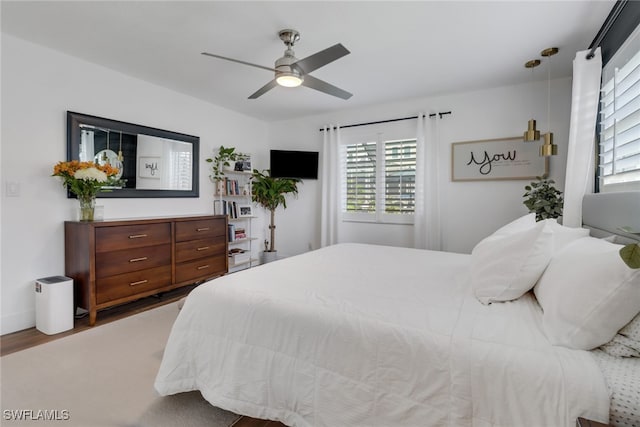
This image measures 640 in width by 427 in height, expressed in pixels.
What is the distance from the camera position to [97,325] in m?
2.67

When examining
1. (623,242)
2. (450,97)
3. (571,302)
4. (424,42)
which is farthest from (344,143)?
(571,302)

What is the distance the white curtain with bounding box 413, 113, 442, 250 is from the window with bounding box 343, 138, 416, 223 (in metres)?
0.13

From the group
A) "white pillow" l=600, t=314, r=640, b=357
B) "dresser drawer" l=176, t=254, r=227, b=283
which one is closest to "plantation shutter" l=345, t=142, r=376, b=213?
"dresser drawer" l=176, t=254, r=227, b=283

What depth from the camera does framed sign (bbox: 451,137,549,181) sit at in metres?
3.48

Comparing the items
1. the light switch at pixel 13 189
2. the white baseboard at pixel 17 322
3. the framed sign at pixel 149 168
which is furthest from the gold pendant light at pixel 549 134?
the white baseboard at pixel 17 322

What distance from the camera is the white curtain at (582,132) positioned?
2275 mm

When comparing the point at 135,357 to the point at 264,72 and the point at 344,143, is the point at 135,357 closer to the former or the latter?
the point at 264,72

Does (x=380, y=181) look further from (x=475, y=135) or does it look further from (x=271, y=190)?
(x=271, y=190)

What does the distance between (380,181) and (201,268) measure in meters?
2.69

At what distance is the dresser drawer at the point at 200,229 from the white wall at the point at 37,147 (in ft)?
1.87

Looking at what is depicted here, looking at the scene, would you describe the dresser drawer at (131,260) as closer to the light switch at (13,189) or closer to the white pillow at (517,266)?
the light switch at (13,189)

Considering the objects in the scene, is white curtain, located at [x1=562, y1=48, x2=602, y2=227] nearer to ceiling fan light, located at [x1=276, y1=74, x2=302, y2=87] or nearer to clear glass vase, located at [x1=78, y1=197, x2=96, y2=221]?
ceiling fan light, located at [x1=276, y1=74, x2=302, y2=87]

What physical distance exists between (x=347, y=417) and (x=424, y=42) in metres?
2.82

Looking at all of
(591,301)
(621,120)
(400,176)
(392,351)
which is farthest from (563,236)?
(400,176)
